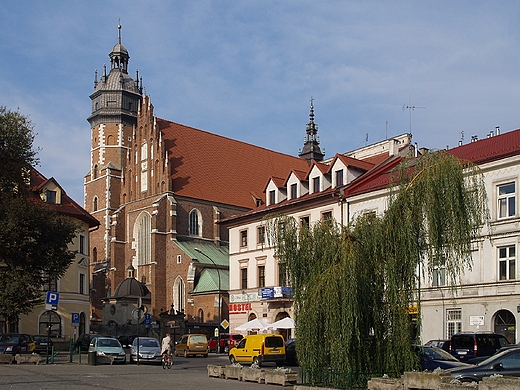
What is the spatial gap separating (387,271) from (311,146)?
2847 inches

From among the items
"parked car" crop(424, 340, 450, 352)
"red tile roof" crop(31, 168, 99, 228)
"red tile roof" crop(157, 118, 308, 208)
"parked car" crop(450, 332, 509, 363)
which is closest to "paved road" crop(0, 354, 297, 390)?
"parked car" crop(450, 332, 509, 363)

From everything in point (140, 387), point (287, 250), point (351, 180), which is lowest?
point (140, 387)

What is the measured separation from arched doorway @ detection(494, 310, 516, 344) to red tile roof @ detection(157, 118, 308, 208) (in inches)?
1658

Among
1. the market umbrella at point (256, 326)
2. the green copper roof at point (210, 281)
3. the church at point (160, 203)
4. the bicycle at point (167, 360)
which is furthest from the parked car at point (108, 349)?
the green copper roof at point (210, 281)

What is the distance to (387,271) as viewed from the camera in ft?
63.3

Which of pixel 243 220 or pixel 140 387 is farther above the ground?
pixel 243 220

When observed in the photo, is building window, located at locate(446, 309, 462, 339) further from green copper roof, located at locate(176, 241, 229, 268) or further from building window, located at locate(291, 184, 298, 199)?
green copper roof, located at locate(176, 241, 229, 268)

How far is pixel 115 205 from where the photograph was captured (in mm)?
78938

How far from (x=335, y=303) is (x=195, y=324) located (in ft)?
138

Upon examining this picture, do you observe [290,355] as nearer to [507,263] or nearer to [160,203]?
[507,263]

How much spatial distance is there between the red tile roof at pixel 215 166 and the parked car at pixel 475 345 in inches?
1749

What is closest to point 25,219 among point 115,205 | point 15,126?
point 15,126

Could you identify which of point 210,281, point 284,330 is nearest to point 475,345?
point 284,330

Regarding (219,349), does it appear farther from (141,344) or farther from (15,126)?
(15,126)
